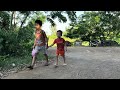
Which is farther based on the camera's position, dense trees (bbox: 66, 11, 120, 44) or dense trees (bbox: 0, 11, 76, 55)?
dense trees (bbox: 66, 11, 120, 44)

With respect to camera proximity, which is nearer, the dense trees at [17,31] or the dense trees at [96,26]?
the dense trees at [17,31]

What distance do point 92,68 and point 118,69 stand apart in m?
0.69

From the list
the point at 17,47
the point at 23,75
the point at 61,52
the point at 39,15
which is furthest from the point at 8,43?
the point at 39,15

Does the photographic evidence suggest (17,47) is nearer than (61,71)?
No

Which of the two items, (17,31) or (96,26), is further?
(96,26)

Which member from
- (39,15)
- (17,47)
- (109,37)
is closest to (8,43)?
(17,47)
